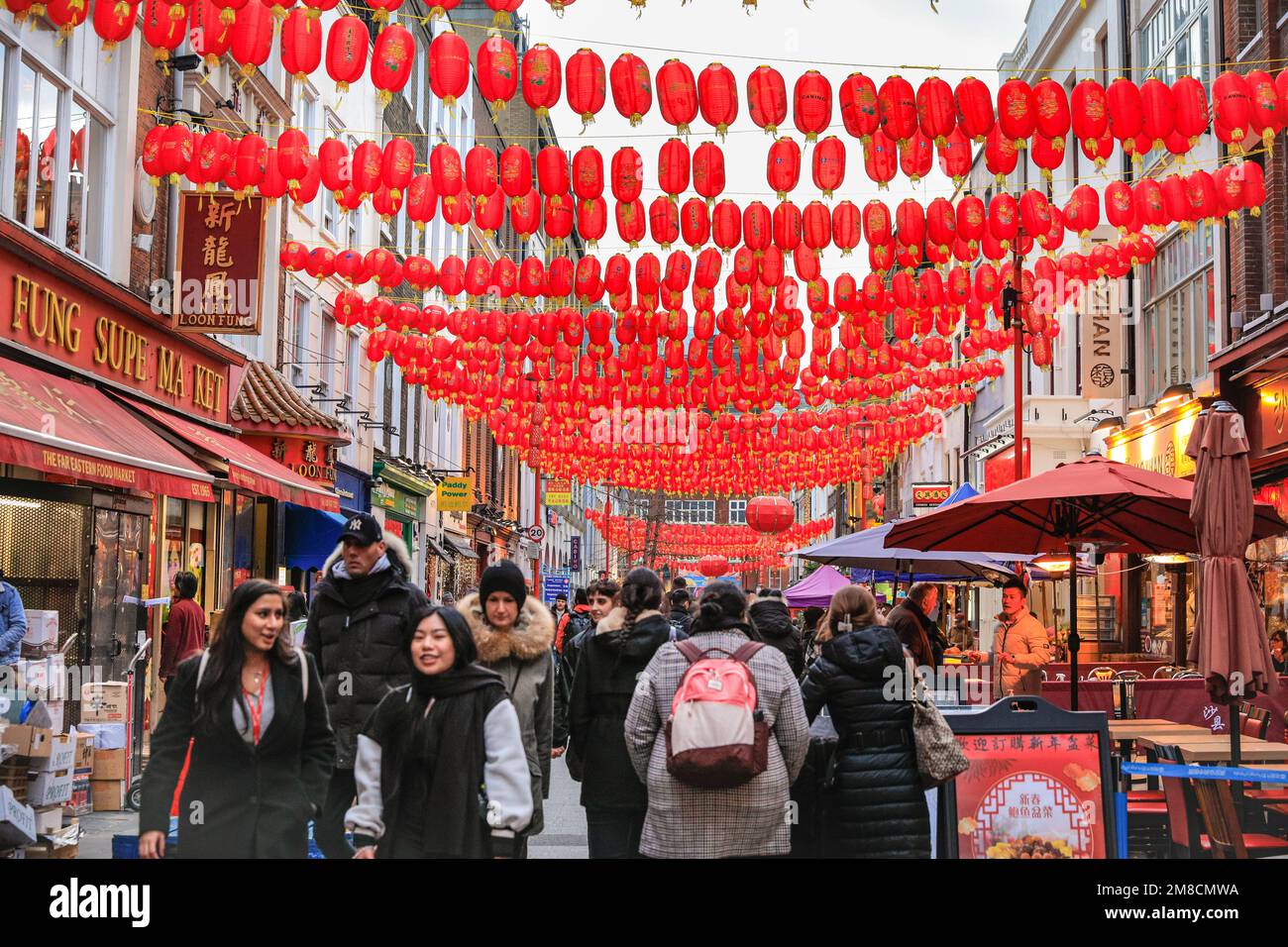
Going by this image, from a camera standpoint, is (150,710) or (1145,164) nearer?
(150,710)

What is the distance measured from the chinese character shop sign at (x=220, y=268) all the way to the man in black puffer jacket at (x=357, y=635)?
10.7 m

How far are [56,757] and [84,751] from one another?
275 cm

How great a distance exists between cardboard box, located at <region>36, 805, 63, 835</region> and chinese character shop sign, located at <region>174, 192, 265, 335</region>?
374 inches

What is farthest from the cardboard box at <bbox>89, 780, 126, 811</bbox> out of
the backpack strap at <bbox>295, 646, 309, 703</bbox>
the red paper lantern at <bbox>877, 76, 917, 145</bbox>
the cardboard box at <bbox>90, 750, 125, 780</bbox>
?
the red paper lantern at <bbox>877, 76, 917, 145</bbox>

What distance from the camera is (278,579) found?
77.3ft

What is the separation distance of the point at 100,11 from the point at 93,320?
18.4ft

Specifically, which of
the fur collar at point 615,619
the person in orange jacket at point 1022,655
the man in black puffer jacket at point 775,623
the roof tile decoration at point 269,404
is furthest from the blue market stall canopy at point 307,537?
the fur collar at point 615,619

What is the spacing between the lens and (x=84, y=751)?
458 inches

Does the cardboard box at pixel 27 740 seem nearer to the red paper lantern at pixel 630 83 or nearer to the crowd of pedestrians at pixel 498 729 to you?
the crowd of pedestrians at pixel 498 729

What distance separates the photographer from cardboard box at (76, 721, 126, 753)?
11969mm

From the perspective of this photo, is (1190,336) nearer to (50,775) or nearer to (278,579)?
(278,579)

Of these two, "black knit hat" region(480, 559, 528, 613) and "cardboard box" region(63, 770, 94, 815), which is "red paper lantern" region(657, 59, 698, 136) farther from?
"cardboard box" region(63, 770, 94, 815)

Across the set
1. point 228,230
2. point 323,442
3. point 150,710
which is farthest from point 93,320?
point 323,442

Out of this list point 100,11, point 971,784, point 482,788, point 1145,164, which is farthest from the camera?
point 1145,164
